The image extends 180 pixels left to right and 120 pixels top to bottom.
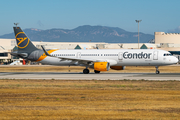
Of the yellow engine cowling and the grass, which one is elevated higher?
the yellow engine cowling

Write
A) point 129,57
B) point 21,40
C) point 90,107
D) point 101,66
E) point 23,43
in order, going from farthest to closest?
point 21,40 < point 23,43 < point 129,57 < point 101,66 < point 90,107

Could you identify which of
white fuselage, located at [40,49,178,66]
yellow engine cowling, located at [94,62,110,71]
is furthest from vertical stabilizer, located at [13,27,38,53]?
yellow engine cowling, located at [94,62,110,71]

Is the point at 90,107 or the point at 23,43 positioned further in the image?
the point at 23,43

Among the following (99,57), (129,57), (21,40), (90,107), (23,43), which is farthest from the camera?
(21,40)

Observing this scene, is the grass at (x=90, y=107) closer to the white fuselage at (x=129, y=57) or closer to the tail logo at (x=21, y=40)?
the white fuselage at (x=129, y=57)

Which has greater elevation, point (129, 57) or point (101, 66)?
point (129, 57)

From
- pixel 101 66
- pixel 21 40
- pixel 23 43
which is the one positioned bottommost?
pixel 101 66

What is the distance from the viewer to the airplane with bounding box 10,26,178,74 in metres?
50.8

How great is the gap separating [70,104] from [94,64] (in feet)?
104

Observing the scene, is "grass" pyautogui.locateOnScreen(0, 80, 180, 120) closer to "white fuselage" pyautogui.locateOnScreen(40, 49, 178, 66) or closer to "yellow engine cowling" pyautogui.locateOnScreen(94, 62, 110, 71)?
"yellow engine cowling" pyautogui.locateOnScreen(94, 62, 110, 71)

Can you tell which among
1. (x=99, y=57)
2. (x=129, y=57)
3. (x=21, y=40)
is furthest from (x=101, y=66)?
(x=21, y=40)

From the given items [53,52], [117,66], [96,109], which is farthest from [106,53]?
[96,109]

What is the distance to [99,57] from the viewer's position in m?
53.5

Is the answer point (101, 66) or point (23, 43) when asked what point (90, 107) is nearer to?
point (101, 66)
